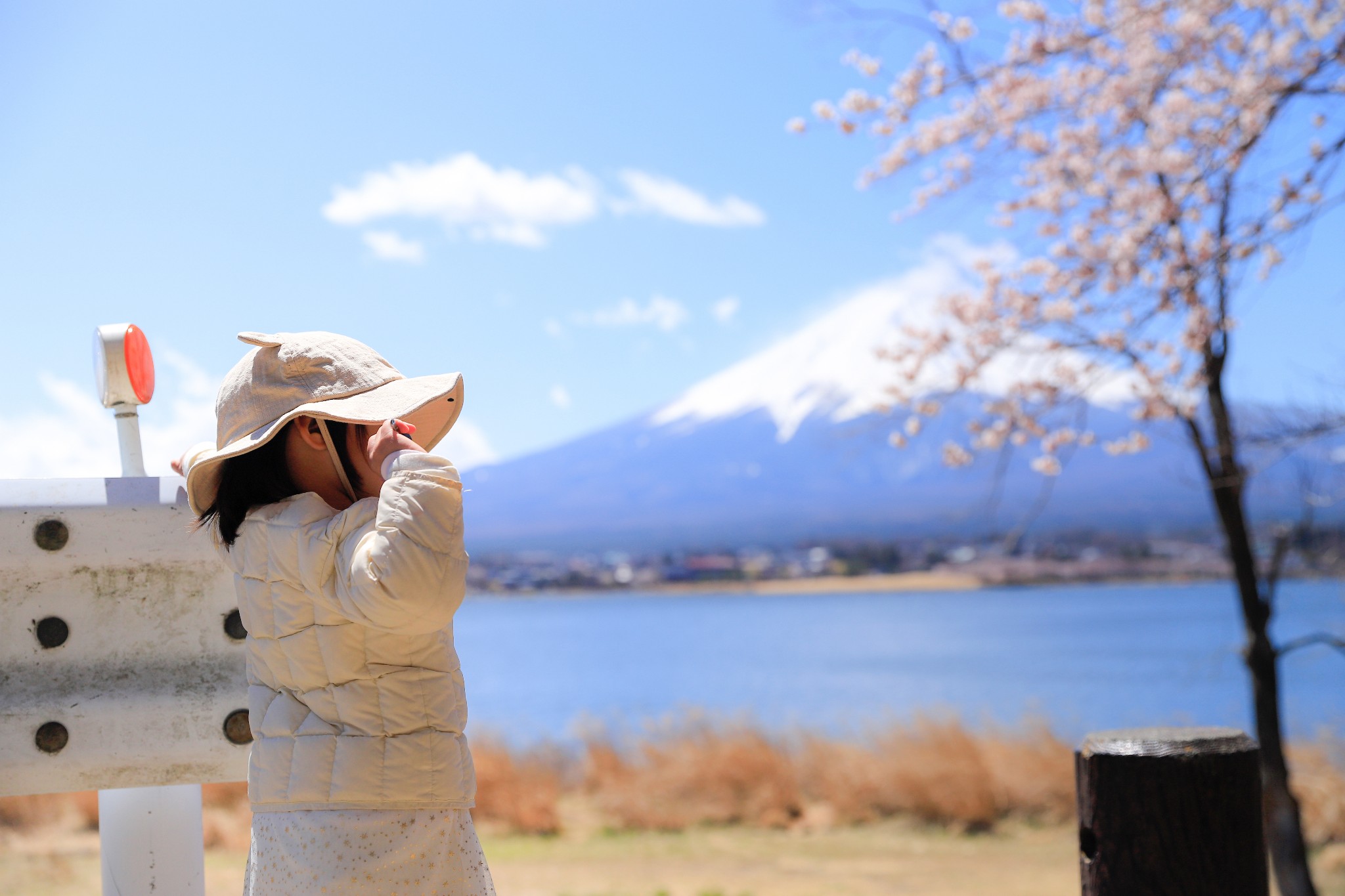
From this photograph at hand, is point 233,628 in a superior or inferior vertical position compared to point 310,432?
inferior

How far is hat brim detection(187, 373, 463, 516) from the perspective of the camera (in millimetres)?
1376

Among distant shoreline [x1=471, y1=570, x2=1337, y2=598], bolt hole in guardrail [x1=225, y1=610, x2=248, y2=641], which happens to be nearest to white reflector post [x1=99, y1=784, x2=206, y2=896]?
bolt hole in guardrail [x1=225, y1=610, x2=248, y2=641]

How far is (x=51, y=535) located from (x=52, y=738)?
31cm

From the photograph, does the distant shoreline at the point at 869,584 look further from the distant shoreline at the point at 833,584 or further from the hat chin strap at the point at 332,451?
the hat chin strap at the point at 332,451

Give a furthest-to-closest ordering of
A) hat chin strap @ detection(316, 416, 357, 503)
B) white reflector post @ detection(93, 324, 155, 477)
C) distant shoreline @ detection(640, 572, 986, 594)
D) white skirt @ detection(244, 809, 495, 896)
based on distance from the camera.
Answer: distant shoreline @ detection(640, 572, 986, 594) → white reflector post @ detection(93, 324, 155, 477) → hat chin strap @ detection(316, 416, 357, 503) → white skirt @ detection(244, 809, 495, 896)

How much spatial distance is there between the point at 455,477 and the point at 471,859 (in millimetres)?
521

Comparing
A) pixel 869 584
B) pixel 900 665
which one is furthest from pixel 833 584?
pixel 900 665

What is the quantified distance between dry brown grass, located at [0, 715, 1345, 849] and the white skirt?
5.62 m

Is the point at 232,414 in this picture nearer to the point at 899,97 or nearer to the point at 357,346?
the point at 357,346

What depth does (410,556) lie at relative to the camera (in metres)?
1.23

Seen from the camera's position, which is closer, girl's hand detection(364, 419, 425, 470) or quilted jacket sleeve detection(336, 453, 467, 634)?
quilted jacket sleeve detection(336, 453, 467, 634)

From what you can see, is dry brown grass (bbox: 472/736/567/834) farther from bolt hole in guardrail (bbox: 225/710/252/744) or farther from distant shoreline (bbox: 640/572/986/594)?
distant shoreline (bbox: 640/572/986/594)

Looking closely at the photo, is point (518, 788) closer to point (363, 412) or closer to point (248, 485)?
point (248, 485)

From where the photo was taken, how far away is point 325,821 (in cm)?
133
